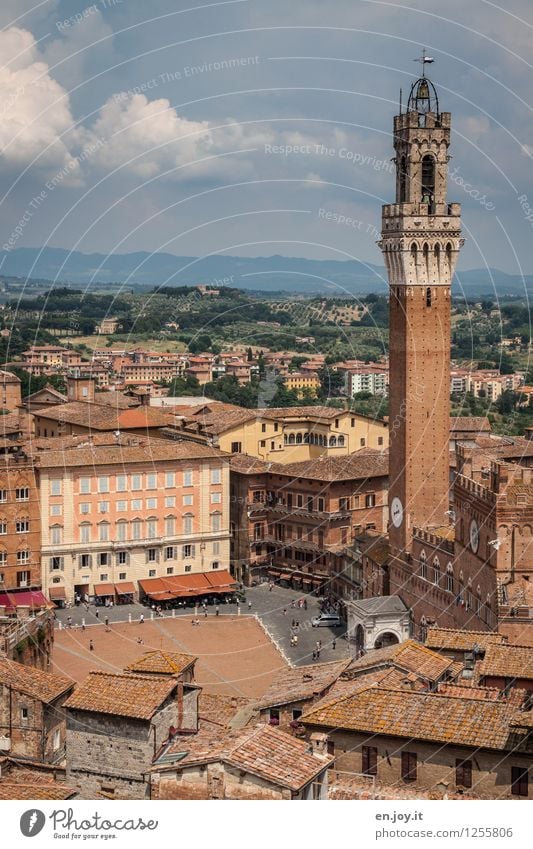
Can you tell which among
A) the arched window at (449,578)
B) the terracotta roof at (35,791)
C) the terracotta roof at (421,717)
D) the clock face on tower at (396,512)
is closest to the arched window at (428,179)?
the clock face on tower at (396,512)

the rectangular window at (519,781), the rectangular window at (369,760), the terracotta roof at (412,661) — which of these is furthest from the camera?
the terracotta roof at (412,661)

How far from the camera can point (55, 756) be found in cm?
2978

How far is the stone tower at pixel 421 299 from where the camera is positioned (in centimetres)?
5041

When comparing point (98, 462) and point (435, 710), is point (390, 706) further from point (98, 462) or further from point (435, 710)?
point (98, 462)

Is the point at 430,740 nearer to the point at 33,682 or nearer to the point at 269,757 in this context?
the point at 269,757

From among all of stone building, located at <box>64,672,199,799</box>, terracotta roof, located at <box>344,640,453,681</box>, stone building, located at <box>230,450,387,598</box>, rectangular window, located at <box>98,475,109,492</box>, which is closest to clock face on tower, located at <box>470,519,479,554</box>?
terracotta roof, located at <box>344,640,453,681</box>

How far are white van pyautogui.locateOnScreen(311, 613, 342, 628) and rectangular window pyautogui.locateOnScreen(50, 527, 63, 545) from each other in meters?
10.3

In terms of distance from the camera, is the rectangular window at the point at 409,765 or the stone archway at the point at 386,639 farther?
the stone archway at the point at 386,639

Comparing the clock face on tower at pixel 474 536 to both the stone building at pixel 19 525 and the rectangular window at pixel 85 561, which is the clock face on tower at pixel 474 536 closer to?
the rectangular window at pixel 85 561

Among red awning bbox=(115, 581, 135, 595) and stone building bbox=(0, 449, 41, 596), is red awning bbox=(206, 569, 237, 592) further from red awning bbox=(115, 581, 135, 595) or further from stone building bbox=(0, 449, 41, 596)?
stone building bbox=(0, 449, 41, 596)

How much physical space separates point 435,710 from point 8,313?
96814 mm

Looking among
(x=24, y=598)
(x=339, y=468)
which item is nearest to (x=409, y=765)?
(x=24, y=598)

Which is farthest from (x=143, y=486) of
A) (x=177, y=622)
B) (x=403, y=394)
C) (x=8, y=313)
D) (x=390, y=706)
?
(x=8, y=313)

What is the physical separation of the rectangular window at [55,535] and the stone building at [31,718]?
80.2 ft
